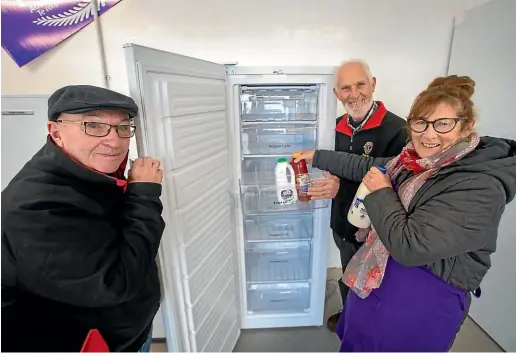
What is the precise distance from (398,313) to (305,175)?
0.70 metres

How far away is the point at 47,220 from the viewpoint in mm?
661

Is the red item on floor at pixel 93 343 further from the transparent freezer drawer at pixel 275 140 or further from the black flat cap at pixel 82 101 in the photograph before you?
the transparent freezer drawer at pixel 275 140

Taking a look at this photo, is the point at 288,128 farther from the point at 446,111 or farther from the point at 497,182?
the point at 497,182

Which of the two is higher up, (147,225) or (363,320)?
(147,225)

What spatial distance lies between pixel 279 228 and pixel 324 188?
1.74 ft

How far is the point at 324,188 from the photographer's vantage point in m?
1.46

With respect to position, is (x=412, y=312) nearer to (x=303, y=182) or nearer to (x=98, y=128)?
(x=303, y=182)

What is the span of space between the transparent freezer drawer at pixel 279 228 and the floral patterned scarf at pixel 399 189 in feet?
2.01

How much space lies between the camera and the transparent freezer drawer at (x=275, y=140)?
65.8 inches

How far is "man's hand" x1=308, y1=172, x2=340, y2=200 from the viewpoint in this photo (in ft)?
4.78

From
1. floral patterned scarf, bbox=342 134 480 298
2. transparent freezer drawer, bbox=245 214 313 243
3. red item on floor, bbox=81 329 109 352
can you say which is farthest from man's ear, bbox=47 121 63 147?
transparent freezer drawer, bbox=245 214 313 243

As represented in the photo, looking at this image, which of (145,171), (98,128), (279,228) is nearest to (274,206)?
(279,228)

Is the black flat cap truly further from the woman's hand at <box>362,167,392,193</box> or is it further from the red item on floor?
the woman's hand at <box>362,167,392,193</box>

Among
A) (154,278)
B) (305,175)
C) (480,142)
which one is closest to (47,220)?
(154,278)
